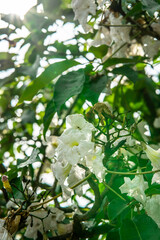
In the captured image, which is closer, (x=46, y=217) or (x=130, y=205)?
(x=130, y=205)

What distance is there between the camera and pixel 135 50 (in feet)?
4.42

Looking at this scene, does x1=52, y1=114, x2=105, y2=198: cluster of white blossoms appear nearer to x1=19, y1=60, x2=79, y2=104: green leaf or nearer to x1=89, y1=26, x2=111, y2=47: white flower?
x1=19, y1=60, x2=79, y2=104: green leaf

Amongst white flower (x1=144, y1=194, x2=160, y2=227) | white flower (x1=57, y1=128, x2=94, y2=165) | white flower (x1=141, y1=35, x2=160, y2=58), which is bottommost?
white flower (x1=144, y1=194, x2=160, y2=227)

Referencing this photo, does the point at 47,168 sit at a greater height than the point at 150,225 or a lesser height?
lesser

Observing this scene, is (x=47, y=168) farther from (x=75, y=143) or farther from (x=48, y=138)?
(x=75, y=143)

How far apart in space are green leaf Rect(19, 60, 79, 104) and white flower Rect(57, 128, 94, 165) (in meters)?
0.32

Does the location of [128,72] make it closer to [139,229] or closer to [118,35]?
[118,35]

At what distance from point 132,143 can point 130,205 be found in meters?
0.19

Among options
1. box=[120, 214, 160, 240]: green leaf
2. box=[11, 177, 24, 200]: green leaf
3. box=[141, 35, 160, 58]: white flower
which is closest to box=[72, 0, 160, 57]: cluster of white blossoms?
box=[141, 35, 160, 58]: white flower

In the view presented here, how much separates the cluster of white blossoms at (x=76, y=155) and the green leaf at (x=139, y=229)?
0.38 ft

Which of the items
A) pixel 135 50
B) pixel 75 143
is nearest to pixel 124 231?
pixel 75 143

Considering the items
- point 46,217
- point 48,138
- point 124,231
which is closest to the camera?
point 124,231

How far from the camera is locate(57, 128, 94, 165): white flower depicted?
2.16 feet

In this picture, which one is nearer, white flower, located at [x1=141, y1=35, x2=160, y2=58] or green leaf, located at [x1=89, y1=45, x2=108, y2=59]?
green leaf, located at [x1=89, y1=45, x2=108, y2=59]
